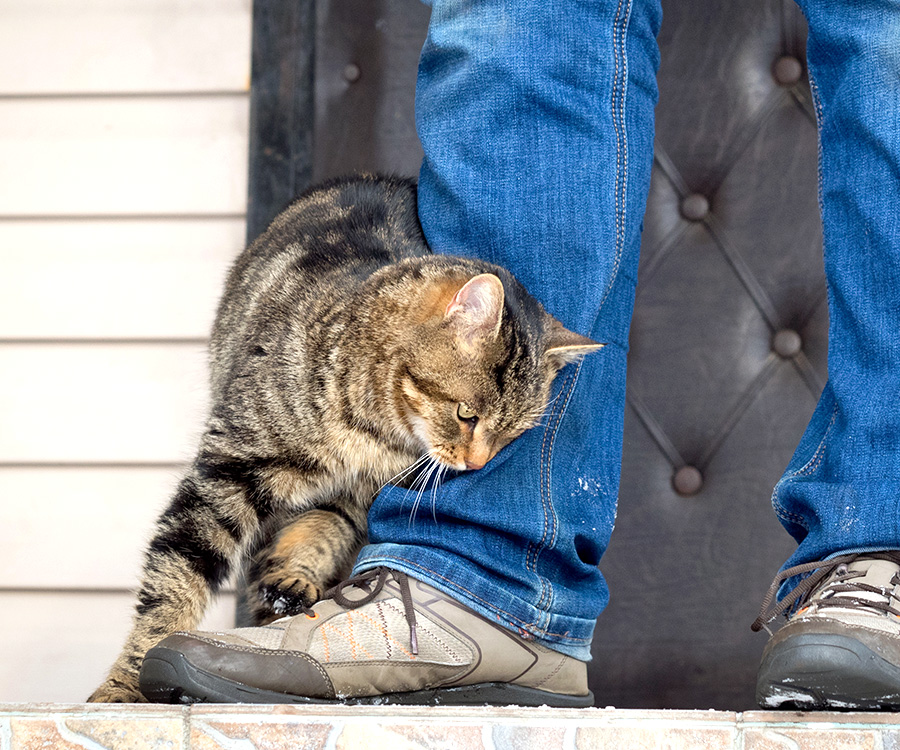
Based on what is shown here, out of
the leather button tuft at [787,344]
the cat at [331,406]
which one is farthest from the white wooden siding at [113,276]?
the leather button tuft at [787,344]

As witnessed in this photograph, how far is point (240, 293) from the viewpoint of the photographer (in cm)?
126

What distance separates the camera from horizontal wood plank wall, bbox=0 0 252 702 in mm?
1544

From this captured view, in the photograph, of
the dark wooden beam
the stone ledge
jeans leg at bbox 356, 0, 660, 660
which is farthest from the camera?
the dark wooden beam

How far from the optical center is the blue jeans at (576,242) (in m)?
0.90

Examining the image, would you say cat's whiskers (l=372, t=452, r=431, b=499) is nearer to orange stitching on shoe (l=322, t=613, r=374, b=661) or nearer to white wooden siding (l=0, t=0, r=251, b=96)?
orange stitching on shoe (l=322, t=613, r=374, b=661)

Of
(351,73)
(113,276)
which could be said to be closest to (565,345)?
(351,73)

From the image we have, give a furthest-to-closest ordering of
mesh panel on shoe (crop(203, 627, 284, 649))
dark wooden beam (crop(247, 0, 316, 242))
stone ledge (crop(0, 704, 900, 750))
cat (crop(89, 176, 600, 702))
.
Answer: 1. dark wooden beam (crop(247, 0, 316, 242))
2. cat (crop(89, 176, 600, 702))
3. mesh panel on shoe (crop(203, 627, 284, 649))
4. stone ledge (crop(0, 704, 900, 750))

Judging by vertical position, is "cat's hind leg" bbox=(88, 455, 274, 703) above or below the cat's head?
below

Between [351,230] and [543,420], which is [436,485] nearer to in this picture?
[543,420]

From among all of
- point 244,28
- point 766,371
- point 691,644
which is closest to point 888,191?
point 766,371

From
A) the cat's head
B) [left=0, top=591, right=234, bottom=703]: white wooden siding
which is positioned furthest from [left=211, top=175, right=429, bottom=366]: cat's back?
[left=0, top=591, right=234, bottom=703]: white wooden siding

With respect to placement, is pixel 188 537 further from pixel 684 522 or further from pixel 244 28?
pixel 244 28

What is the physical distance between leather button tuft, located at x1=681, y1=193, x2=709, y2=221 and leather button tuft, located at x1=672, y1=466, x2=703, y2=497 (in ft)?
1.44

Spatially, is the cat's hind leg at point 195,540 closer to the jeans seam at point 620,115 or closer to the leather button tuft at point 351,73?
the jeans seam at point 620,115
